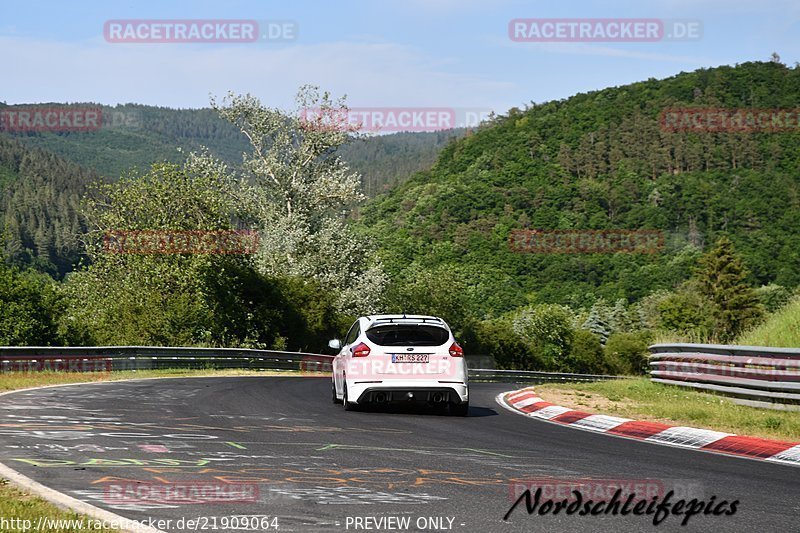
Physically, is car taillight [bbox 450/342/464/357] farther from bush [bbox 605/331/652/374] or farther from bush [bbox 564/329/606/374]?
bush [bbox 564/329/606/374]

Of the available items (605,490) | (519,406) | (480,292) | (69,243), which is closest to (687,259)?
(480,292)

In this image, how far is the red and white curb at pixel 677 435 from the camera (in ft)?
36.3

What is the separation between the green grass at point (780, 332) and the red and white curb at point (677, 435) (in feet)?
21.0

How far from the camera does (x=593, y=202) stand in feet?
538

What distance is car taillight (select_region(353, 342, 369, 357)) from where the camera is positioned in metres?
15.4

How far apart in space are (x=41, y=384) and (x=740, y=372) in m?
14.4

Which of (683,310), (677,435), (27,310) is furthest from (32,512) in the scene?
(683,310)

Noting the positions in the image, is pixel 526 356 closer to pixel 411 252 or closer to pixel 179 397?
pixel 411 252

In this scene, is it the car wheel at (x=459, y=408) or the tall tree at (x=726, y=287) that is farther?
the tall tree at (x=726, y=287)

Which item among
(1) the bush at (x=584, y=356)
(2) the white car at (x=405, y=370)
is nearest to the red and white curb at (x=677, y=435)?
(2) the white car at (x=405, y=370)

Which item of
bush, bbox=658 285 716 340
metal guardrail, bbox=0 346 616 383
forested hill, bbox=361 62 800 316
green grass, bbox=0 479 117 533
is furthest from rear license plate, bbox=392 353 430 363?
bush, bbox=658 285 716 340

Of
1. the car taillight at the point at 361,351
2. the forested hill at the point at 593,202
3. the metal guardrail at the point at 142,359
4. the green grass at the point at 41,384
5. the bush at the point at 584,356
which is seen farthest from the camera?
the forested hill at the point at 593,202

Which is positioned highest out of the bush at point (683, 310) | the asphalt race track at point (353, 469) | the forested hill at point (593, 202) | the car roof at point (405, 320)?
the forested hill at point (593, 202)

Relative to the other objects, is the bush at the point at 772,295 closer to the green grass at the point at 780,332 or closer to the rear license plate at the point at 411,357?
the green grass at the point at 780,332
